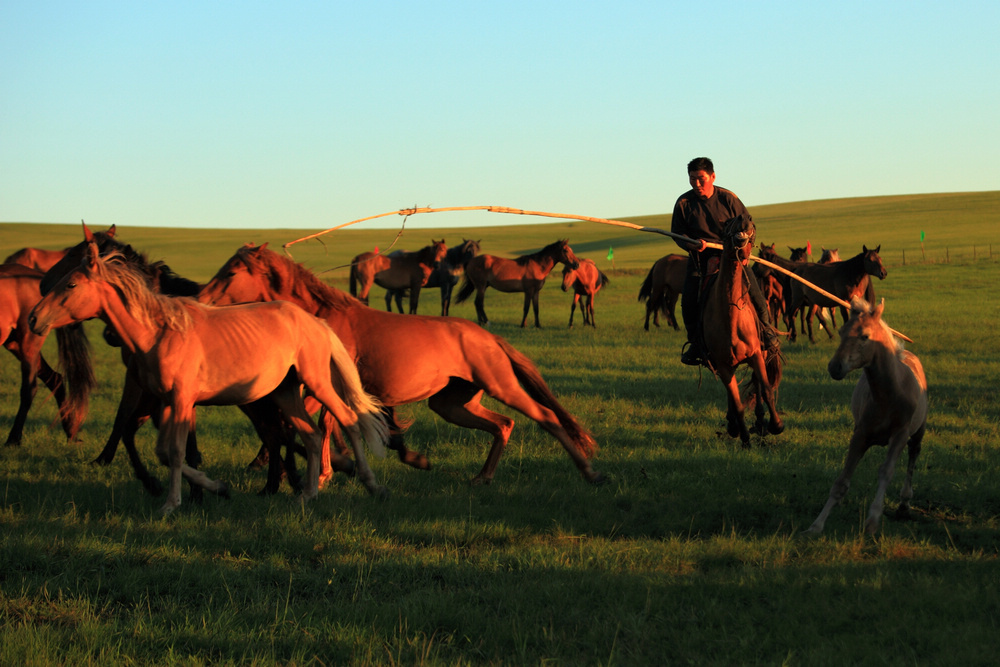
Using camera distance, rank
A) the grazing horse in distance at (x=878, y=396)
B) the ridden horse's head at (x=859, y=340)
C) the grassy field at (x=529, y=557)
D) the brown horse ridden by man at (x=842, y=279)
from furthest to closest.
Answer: the brown horse ridden by man at (x=842, y=279)
the grazing horse in distance at (x=878, y=396)
the ridden horse's head at (x=859, y=340)
the grassy field at (x=529, y=557)

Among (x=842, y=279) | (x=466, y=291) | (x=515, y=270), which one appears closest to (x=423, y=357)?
(x=842, y=279)

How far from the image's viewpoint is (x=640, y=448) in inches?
348

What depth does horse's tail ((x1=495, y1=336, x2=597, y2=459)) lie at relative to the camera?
7.67m

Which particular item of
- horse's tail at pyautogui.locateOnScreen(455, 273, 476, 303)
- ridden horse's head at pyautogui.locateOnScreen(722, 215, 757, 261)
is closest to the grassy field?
ridden horse's head at pyautogui.locateOnScreen(722, 215, 757, 261)

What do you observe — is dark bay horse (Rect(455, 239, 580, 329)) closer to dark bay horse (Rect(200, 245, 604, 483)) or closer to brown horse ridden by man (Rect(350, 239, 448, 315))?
brown horse ridden by man (Rect(350, 239, 448, 315))

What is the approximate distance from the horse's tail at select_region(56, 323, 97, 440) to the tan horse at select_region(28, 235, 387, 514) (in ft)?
10.8

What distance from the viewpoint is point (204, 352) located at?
6.39 metres

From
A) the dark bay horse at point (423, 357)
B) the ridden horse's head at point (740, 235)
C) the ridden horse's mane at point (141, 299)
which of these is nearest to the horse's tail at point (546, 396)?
the dark bay horse at point (423, 357)

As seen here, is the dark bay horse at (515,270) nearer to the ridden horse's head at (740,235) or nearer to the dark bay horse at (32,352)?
the dark bay horse at (32,352)

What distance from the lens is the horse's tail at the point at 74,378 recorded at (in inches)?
370

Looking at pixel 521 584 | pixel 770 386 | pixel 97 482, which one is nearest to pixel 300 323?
pixel 97 482

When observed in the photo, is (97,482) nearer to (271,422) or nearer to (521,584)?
(271,422)

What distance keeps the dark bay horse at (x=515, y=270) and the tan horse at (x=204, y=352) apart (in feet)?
64.2

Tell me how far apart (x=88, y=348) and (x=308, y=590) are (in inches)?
250
